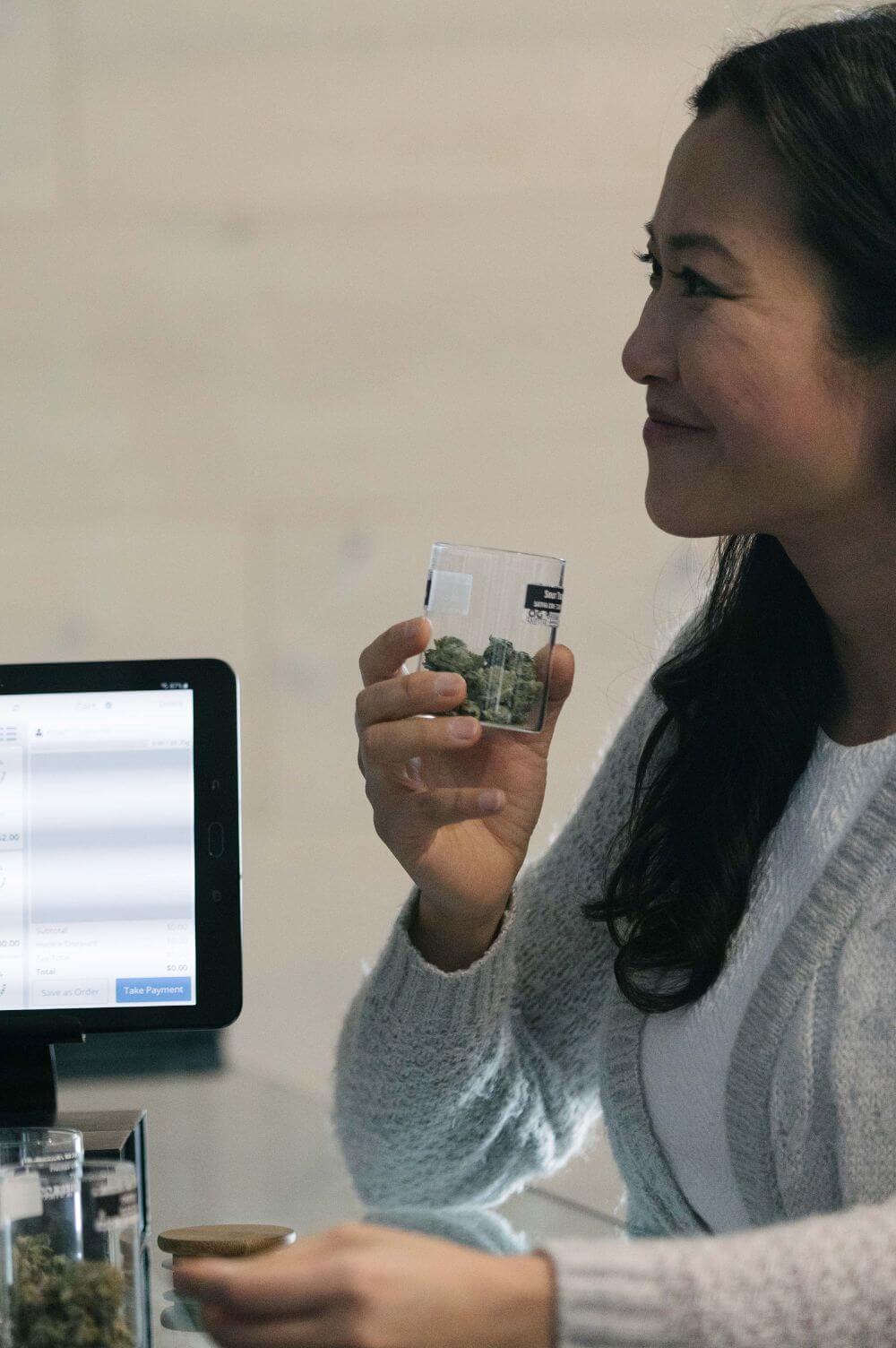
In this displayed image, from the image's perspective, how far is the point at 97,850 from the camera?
1051 millimetres

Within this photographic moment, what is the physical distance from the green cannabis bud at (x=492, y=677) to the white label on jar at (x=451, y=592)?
0.02m

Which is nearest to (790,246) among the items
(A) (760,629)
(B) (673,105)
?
(A) (760,629)

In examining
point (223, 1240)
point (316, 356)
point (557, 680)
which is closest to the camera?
point (223, 1240)

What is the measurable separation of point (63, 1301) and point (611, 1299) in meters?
0.23

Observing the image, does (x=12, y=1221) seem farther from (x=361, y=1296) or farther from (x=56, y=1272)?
(x=361, y=1296)

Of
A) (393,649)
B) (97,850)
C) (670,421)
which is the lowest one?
(97,850)

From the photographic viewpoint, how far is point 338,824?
159cm

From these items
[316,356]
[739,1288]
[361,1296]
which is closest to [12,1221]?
[361,1296]

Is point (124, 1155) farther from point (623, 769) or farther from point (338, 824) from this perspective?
point (338, 824)

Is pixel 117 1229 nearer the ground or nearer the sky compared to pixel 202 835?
nearer the ground

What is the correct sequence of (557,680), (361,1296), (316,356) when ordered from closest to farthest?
(361,1296) < (557,680) < (316,356)

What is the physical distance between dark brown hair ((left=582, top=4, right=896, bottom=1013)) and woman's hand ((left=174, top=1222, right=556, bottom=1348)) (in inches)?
16.6

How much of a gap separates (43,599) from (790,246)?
0.96 metres

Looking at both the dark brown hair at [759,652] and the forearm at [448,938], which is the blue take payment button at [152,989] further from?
the dark brown hair at [759,652]
